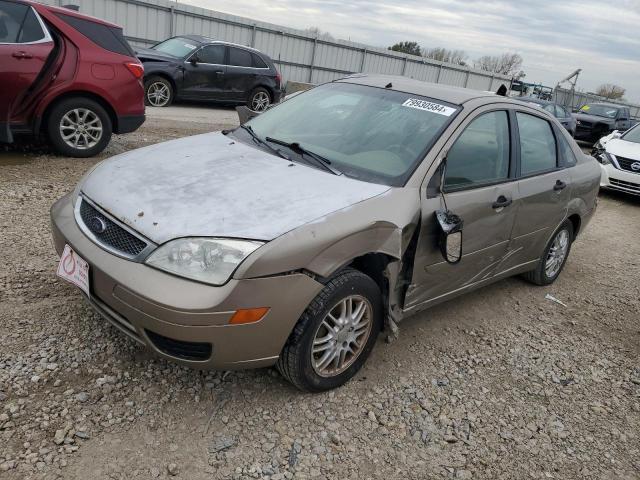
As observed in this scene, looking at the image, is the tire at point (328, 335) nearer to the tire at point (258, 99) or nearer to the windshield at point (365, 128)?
the windshield at point (365, 128)

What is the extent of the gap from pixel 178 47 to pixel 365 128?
10417 millimetres

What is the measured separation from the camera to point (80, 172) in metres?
6.06

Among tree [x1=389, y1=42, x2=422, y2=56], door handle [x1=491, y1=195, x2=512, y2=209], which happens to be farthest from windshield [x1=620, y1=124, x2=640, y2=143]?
tree [x1=389, y1=42, x2=422, y2=56]

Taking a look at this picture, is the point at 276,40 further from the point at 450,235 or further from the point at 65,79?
the point at 450,235

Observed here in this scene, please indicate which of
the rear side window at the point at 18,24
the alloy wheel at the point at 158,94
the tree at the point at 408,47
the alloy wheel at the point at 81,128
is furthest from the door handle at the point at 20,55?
the tree at the point at 408,47

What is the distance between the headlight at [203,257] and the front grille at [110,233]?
0.45ft

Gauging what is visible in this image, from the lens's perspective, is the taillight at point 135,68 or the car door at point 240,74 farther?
the car door at point 240,74

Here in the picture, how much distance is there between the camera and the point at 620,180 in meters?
9.35

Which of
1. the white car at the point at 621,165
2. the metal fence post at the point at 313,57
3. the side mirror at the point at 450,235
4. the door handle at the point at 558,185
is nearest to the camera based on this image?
the side mirror at the point at 450,235

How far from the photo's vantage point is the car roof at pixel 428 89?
3590 mm

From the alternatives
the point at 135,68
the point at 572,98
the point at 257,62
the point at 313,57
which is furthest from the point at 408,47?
the point at 135,68

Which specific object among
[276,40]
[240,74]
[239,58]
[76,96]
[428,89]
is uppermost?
[428,89]

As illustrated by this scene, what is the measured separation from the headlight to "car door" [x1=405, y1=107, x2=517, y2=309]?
1.16m

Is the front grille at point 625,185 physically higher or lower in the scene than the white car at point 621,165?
lower
